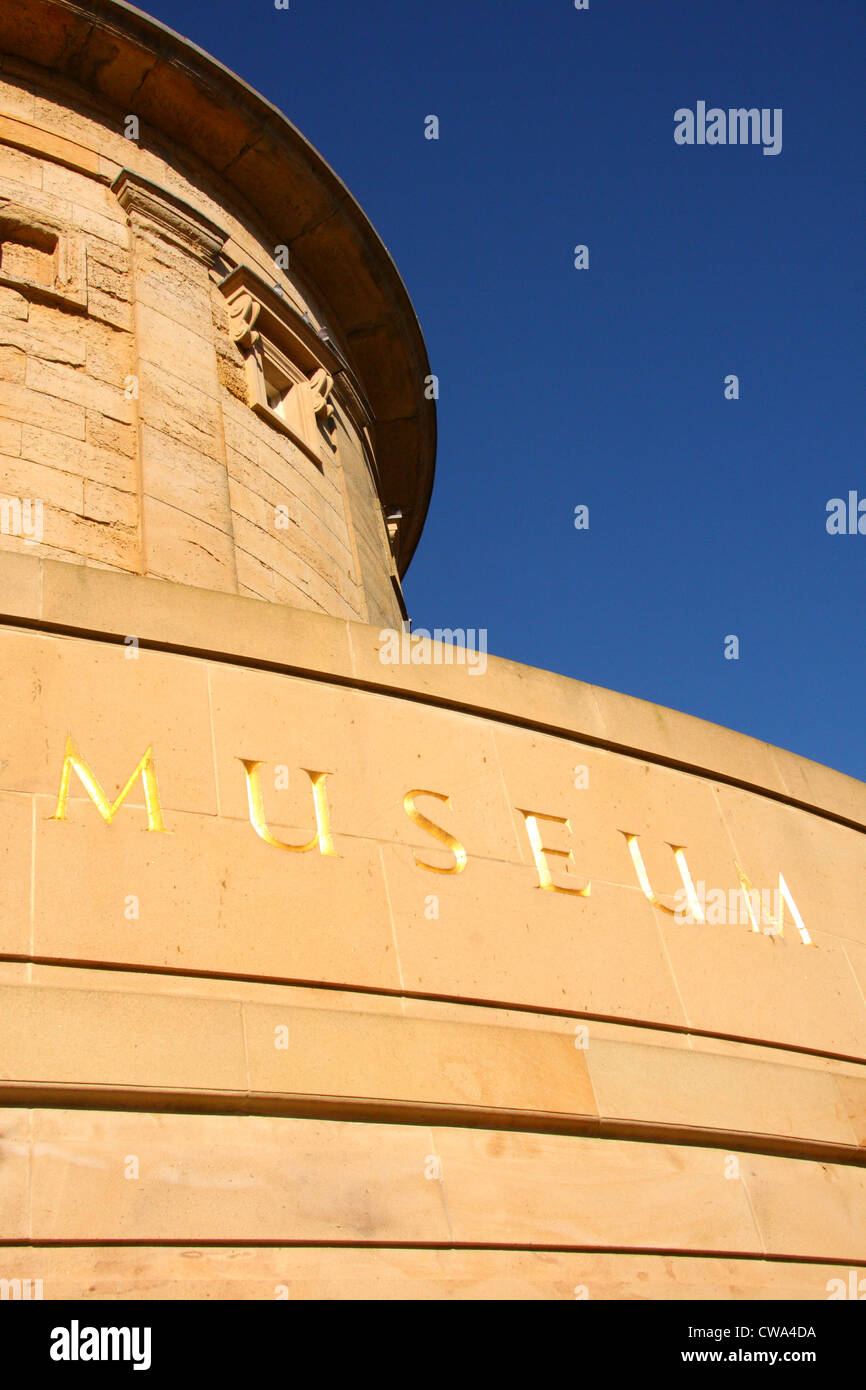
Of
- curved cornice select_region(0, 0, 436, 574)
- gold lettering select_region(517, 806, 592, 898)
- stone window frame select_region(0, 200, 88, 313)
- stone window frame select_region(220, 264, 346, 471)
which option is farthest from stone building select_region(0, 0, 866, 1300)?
curved cornice select_region(0, 0, 436, 574)

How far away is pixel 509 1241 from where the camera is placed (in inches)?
235

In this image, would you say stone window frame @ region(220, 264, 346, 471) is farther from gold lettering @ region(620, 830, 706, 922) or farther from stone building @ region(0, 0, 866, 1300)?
gold lettering @ region(620, 830, 706, 922)

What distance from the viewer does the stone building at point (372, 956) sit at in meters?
5.62

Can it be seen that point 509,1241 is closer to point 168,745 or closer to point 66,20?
point 168,745

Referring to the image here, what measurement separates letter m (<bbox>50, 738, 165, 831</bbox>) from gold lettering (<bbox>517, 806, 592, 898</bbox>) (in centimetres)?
214

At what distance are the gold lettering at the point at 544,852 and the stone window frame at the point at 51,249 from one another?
6454 mm

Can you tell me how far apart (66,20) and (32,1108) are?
11.3m

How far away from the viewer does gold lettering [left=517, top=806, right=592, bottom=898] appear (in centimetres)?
754

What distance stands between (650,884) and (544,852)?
731 millimetres

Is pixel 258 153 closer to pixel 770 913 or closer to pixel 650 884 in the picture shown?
pixel 650 884

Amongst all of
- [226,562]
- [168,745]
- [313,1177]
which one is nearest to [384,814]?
[168,745]

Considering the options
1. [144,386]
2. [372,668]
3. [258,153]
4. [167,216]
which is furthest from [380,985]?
[258,153]

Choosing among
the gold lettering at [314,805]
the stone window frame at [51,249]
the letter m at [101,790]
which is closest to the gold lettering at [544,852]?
the gold lettering at [314,805]

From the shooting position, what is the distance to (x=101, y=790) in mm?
6594
